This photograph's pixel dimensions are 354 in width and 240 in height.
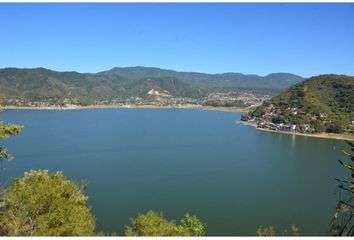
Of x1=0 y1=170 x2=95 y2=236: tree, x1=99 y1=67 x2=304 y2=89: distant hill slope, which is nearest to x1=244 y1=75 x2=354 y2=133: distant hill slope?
x1=0 y1=170 x2=95 y2=236: tree

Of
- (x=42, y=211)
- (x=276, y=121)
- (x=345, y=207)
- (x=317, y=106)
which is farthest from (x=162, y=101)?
(x=345, y=207)

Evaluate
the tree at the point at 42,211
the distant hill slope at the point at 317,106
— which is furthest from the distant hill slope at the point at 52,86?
the tree at the point at 42,211

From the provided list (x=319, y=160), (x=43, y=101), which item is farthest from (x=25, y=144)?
(x=43, y=101)

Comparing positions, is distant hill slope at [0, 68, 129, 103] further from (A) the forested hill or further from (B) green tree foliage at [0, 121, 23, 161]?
(B) green tree foliage at [0, 121, 23, 161]

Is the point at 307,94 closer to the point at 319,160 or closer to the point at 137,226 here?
the point at 319,160

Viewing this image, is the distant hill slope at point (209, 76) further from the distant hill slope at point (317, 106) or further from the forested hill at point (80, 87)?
the distant hill slope at point (317, 106)
